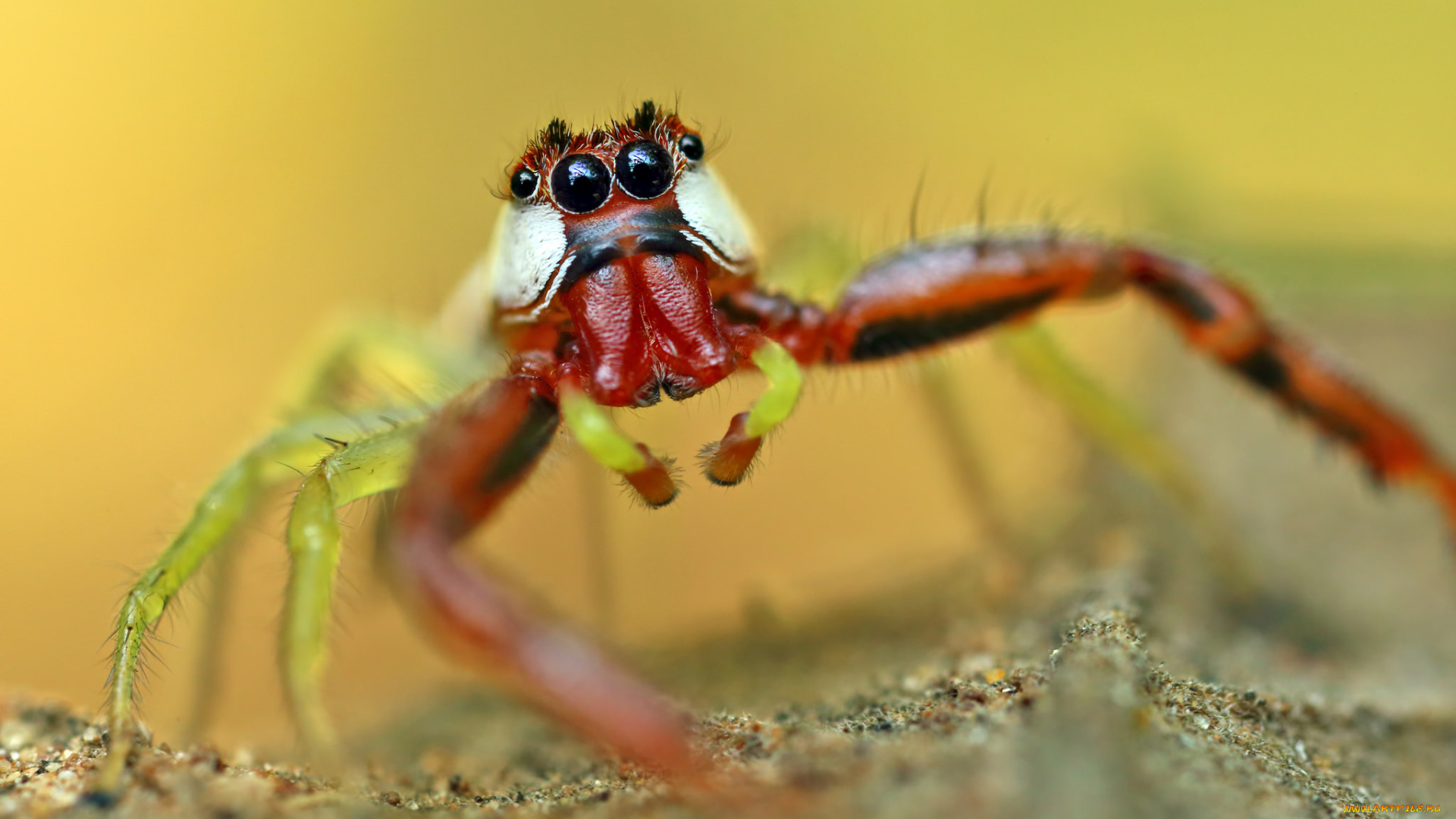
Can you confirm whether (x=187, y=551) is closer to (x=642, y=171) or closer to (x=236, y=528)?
→ (x=236, y=528)

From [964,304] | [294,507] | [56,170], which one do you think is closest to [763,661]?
[964,304]

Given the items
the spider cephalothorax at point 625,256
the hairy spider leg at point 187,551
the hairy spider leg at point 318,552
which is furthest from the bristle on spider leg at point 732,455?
the hairy spider leg at point 187,551

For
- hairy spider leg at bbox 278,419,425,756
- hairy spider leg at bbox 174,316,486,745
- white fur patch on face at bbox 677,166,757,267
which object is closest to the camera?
hairy spider leg at bbox 278,419,425,756

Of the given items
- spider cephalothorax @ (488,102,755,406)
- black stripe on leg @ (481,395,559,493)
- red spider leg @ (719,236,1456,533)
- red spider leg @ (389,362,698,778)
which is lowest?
red spider leg @ (389,362,698,778)

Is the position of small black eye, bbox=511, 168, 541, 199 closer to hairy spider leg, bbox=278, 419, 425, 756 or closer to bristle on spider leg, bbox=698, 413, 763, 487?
hairy spider leg, bbox=278, 419, 425, 756

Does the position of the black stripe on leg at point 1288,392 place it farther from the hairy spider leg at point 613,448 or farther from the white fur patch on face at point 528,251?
the white fur patch on face at point 528,251

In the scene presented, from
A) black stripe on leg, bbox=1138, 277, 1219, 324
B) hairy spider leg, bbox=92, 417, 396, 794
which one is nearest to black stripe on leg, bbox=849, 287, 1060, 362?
black stripe on leg, bbox=1138, 277, 1219, 324

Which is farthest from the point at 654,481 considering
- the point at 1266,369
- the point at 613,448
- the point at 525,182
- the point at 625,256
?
the point at 1266,369

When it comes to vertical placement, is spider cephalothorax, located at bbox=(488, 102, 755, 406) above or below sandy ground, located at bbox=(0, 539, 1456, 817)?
above
